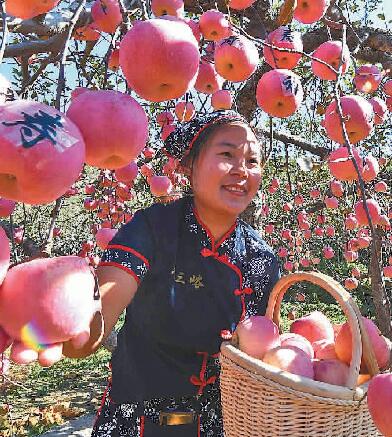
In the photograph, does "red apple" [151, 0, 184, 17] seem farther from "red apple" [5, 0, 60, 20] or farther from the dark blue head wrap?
"red apple" [5, 0, 60, 20]

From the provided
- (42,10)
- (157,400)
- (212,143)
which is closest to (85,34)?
(212,143)

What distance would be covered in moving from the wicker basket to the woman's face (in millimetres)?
324

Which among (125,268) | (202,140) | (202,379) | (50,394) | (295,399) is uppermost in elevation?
(202,140)

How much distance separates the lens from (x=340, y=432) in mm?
1017

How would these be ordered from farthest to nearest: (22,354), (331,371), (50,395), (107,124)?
(50,395)
(331,371)
(107,124)
(22,354)

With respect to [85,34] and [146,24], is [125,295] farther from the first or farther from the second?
[85,34]

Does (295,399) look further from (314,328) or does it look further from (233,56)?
(233,56)

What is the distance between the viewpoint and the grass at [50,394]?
3.64m

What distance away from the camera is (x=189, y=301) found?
133 centimetres

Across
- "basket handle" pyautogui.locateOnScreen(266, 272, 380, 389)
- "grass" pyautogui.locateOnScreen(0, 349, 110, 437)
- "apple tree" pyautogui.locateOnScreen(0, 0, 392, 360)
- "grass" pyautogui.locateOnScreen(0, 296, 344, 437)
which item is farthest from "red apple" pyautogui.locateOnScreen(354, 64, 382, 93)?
"grass" pyautogui.locateOnScreen(0, 349, 110, 437)

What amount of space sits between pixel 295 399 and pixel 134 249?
0.48 metres

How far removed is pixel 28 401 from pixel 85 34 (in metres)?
3.59

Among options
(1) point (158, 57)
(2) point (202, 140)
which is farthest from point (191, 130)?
(1) point (158, 57)

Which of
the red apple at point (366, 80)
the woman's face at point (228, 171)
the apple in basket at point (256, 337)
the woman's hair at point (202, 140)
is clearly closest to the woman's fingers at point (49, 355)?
the apple in basket at point (256, 337)
